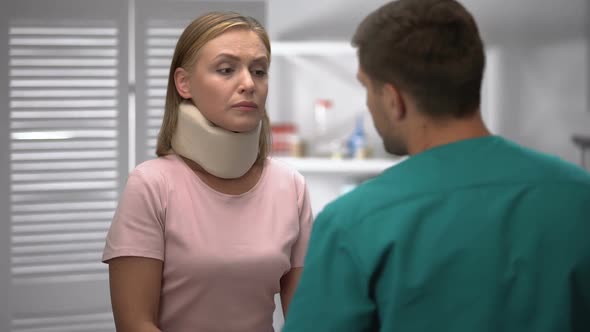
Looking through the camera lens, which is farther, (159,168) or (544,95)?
(544,95)

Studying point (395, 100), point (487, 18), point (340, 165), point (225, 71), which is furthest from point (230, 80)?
A: point (487, 18)

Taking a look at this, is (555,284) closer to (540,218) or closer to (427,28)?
(540,218)

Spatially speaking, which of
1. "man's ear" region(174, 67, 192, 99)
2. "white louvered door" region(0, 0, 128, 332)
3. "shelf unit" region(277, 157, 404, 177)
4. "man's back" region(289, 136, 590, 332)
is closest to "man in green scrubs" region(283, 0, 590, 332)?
"man's back" region(289, 136, 590, 332)

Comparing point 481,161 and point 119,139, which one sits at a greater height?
point 481,161

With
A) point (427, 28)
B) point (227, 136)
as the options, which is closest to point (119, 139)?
point (227, 136)

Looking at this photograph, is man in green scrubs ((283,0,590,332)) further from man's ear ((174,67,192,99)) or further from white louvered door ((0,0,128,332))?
white louvered door ((0,0,128,332))

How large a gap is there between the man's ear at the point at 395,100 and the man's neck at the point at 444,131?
0.9 inches

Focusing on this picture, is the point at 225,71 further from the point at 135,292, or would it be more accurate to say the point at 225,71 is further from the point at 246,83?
the point at 135,292

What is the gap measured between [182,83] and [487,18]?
7.03 feet

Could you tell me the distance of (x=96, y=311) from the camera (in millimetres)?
1893

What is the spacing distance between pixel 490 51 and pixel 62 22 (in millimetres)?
1775

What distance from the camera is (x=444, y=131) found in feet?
2.64

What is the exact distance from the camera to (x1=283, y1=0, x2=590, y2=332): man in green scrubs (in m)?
0.75

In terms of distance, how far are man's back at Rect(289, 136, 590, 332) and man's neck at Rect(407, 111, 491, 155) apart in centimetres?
2
